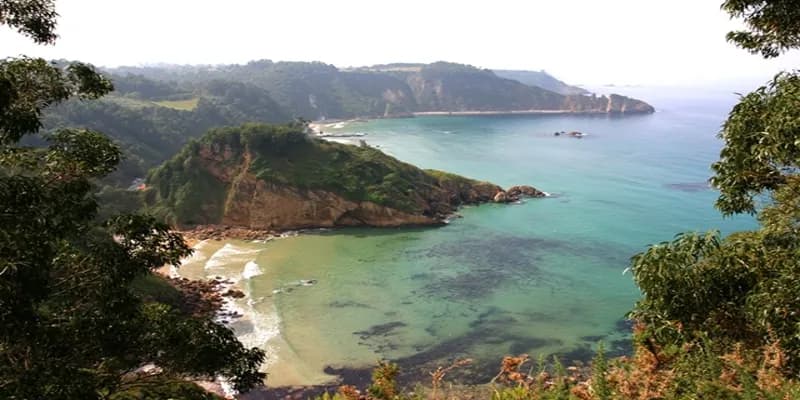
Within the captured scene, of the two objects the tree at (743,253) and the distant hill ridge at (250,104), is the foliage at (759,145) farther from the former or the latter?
the distant hill ridge at (250,104)

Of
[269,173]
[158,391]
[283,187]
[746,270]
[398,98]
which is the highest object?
[398,98]

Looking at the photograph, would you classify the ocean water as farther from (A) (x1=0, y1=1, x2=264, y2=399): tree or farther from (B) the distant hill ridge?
(A) (x1=0, y1=1, x2=264, y2=399): tree

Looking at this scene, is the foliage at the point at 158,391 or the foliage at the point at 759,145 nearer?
the foliage at the point at 759,145

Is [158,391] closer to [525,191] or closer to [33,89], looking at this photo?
[33,89]

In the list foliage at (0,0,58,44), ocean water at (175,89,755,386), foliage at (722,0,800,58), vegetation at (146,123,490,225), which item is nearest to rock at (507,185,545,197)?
ocean water at (175,89,755,386)

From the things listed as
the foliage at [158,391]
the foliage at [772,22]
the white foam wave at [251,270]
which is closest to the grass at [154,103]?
the white foam wave at [251,270]

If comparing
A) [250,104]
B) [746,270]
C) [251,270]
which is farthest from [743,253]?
[250,104]

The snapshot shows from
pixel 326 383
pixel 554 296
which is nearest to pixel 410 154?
pixel 554 296
